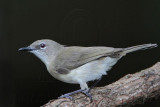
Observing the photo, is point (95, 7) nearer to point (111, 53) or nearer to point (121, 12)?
point (121, 12)

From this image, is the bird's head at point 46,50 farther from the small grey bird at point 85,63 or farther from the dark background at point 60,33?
the dark background at point 60,33

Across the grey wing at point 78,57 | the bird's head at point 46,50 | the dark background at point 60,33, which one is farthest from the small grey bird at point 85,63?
the dark background at point 60,33

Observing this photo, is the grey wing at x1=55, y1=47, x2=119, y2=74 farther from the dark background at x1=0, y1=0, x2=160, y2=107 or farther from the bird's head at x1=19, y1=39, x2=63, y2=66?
the dark background at x1=0, y1=0, x2=160, y2=107

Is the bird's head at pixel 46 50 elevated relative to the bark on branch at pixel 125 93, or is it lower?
elevated

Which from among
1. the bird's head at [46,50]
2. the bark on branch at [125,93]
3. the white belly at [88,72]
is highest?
the bird's head at [46,50]

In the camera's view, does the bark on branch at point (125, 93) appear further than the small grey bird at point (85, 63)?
No

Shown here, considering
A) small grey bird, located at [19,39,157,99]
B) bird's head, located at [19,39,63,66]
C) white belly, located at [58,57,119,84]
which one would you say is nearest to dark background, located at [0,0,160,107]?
bird's head, located at [19,39,63,66]

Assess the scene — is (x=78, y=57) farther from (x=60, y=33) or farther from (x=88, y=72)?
(x=60, y=33)
